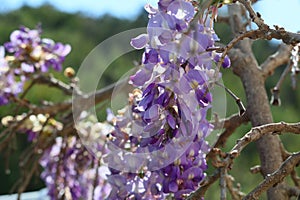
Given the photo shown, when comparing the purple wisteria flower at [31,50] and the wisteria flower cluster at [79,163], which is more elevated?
the purple wisteria flower at [31,50]

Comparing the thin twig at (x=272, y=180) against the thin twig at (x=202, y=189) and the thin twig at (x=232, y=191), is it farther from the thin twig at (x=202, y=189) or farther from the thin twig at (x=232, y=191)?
the thin twig at (x=232, y=191)

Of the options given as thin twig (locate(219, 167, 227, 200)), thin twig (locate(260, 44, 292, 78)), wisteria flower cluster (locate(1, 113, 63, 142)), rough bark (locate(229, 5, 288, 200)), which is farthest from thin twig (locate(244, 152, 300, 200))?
wisteria flower cluster (locate(1, 113, 63, 142))

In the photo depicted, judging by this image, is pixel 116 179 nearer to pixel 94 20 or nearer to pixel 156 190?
pixel 156 190

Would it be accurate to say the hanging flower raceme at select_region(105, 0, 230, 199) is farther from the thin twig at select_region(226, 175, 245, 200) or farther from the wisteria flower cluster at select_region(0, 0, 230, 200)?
the thin twig at select_region(226, 175, 245, 200)

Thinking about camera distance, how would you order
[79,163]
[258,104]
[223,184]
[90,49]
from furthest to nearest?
1. [90,49]
2. [79,163]
3. [258,104]
4. [223,184]

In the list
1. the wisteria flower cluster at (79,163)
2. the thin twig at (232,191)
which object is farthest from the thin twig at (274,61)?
the wisteria flower cluster at (79,163)

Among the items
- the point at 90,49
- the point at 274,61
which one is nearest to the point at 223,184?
the point at 274,61

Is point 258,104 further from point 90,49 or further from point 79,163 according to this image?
point 90,49
